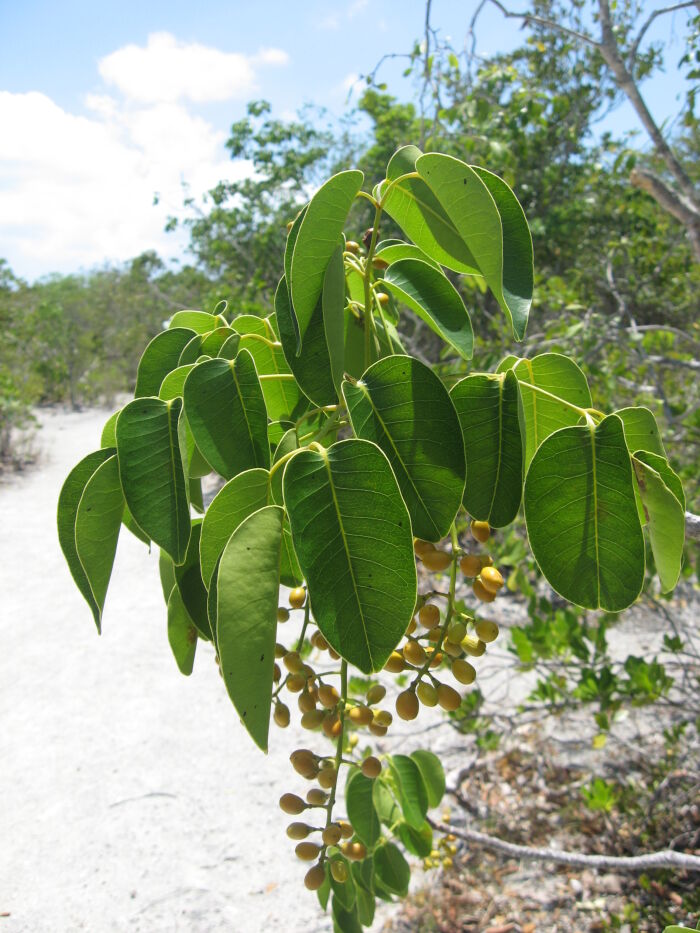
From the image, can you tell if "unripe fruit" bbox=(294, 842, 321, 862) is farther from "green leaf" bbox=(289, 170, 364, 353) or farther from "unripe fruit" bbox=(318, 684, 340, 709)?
"green leaf" bbox=(289, 170, 364, 353)

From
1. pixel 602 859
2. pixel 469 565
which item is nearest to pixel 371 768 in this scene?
pixel 469 565

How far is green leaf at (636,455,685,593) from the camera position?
19.1 inches

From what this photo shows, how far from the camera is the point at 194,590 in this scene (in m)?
0.55

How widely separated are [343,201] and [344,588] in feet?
0.83

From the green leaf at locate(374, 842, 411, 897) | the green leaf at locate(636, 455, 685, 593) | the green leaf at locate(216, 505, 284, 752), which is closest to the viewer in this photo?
the green leaf at locate(216, 505, 284, 752)

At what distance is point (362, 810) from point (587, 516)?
0.56 meters

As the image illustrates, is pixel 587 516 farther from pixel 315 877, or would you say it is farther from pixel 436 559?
pixel 315 877

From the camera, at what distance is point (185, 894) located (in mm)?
2088

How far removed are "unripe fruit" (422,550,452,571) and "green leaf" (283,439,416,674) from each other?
14 centimetres

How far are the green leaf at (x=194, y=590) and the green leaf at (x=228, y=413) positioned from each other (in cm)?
9

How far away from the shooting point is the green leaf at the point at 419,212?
0.54 m

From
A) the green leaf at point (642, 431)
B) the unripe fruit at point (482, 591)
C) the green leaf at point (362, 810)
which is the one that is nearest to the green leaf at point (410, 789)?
the green leaf at point (362, 810)

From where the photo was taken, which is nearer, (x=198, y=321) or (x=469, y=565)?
(x=469, y=565)

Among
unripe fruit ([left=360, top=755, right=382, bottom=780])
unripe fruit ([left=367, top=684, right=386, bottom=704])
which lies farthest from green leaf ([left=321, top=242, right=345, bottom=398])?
unripe fruit ([left=360, top=755, right=382, bottom=780])
